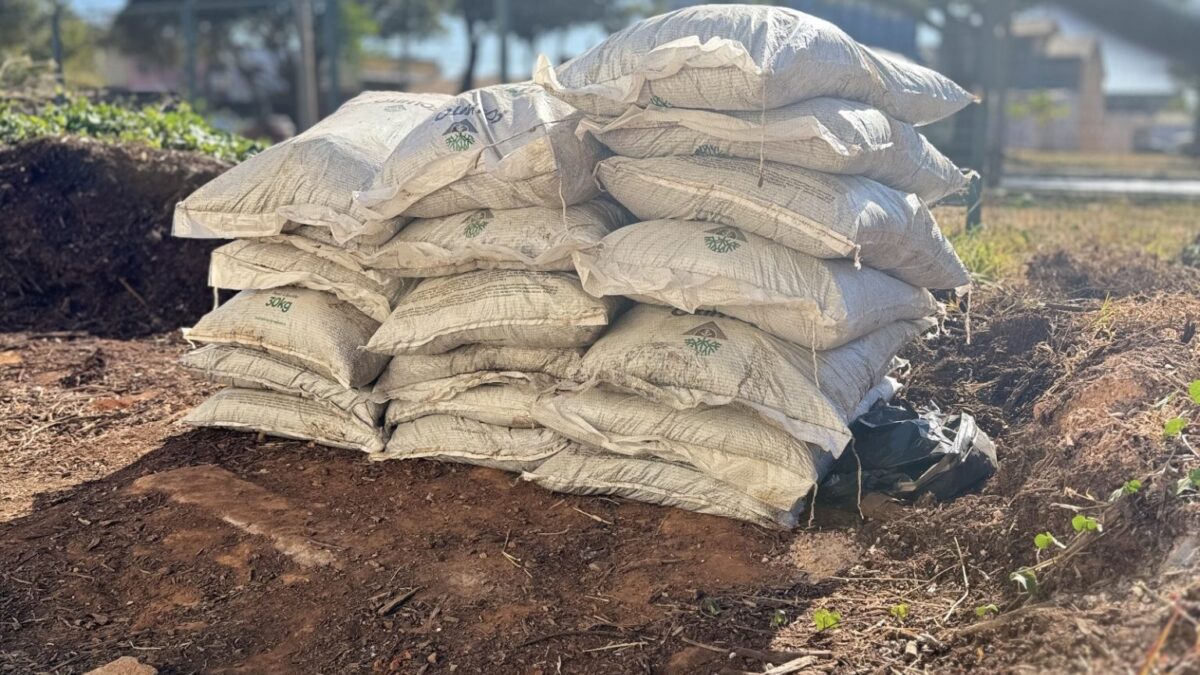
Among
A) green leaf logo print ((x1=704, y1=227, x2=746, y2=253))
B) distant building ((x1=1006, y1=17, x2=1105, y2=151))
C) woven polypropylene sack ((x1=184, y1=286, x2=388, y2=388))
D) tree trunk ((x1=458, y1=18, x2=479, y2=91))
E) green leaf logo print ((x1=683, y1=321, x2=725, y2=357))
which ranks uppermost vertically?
green leaf logo print ((x1=704, y1=227, x2=746, y2=253))

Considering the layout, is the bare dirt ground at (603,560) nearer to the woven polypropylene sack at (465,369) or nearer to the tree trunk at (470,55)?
the woven polypropylene sack at (465,369)

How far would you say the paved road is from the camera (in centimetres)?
1252

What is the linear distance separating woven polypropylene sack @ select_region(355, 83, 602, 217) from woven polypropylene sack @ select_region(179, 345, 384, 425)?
72 cm

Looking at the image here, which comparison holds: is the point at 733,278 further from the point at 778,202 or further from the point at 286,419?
the point at 286,419

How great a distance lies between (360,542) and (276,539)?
0.27 m

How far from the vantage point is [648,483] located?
3.28 meters

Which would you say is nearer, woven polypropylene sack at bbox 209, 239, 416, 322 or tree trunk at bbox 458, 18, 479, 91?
woven polypropylene sack at bbox 209, 239, 416, 322

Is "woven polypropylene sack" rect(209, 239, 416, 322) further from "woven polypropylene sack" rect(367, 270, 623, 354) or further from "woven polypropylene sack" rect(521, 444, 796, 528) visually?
"woven polypropylene sack" rect(521, 444, 796, 528)

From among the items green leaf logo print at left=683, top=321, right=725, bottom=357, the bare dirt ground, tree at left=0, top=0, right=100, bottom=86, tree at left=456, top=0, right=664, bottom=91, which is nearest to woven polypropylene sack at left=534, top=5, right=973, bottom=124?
green leaf logo print at left=683, top=321, right=725, bottom=357

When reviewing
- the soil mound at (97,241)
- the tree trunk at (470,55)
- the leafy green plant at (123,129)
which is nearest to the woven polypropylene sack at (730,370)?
the soil mound at (97,241)

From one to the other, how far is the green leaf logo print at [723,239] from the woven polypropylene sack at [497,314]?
42 cm

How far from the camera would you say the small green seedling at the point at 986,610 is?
8.04 feet

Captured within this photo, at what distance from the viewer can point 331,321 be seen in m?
3.69

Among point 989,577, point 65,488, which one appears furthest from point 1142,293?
point 65,488
